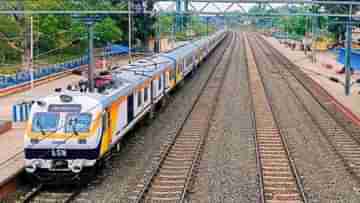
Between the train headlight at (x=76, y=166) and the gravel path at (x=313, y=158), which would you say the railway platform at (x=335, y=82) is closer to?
the gravel path at (x=313, y=158)

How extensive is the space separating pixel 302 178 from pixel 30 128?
7.70 meters

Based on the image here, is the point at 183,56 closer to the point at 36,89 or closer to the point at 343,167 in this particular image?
the point at 36,89

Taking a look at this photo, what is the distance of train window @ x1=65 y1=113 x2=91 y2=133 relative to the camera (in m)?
15.1

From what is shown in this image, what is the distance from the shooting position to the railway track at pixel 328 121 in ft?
63.6

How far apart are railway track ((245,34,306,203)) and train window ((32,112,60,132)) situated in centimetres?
567

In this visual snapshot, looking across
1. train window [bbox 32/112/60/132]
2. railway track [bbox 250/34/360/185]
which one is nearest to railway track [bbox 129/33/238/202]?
train window [bbox 32/112/60/132]

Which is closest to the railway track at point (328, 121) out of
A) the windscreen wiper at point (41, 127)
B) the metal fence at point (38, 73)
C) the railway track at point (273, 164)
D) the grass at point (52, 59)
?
the railway track at point (273, 164)

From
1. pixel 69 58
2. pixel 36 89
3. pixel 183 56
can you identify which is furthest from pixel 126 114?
pixel 69 58

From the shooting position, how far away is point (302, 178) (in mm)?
16500

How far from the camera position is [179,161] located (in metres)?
18.5

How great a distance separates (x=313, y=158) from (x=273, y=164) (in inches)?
66.6

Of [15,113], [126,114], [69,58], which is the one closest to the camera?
[126,114]

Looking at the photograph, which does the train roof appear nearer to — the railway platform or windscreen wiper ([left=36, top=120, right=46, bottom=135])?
windscreen wiper ([left=36, top=120, right=46, bottom=135])

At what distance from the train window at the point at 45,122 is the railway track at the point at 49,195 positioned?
155 centimetres
